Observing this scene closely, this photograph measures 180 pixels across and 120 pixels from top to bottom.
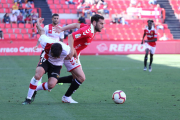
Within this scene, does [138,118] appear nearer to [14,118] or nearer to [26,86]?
[14,118]

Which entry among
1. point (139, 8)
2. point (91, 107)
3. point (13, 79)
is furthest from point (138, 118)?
point (139, 8)

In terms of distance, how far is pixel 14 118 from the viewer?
4930 millimetres

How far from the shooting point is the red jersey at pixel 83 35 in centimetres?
615

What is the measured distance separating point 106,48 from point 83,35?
16.5 meters

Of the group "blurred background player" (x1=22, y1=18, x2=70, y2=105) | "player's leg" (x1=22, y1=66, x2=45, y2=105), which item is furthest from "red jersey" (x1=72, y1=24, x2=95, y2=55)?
"player's leg" (x1=22, y1=66, x2=45, y2=105)

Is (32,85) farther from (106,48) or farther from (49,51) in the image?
(106,48)

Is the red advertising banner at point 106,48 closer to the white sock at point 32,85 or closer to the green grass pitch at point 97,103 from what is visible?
the green grass pitch at point 97,103

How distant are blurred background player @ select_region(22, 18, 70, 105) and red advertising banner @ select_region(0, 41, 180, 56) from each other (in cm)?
1494

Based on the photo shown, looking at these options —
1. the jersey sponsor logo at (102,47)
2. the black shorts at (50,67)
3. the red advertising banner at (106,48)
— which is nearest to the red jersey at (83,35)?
the black shorts at (50,67)

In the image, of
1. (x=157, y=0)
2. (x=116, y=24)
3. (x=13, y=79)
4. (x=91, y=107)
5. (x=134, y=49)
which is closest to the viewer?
(x=91, y=107)

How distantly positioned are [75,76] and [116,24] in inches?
865

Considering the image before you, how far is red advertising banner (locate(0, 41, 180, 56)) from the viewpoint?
20628 mm

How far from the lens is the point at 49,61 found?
612cm

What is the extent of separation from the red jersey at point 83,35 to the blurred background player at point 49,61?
15.4 inches
